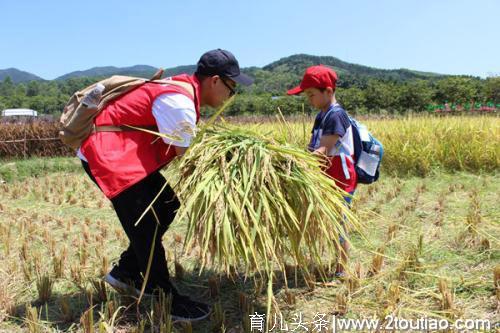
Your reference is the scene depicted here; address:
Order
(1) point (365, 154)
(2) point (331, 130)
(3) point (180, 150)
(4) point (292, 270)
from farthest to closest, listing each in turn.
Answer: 1. (4) point (292, 270)
2. (1) point (365, 154)
3. (2) point (331, 130)
4. (3) point (180, 150)

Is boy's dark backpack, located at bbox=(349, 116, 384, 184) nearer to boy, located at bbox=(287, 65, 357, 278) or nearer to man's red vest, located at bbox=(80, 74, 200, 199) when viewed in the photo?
boy, located at bbox=(287, 65, 357, 278)

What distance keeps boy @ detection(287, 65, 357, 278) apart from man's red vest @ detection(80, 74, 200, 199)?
853 mm

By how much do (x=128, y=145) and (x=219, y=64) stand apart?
2.06 ft

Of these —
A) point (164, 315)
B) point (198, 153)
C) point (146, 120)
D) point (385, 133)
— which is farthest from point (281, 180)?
point (385, 133)

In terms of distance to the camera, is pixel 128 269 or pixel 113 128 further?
pixel 128 269

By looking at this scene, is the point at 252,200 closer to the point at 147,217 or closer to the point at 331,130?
the point at 147,217

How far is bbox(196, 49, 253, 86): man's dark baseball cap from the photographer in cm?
205

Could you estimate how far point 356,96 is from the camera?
30.0 metres

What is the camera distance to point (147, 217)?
2.07 meters

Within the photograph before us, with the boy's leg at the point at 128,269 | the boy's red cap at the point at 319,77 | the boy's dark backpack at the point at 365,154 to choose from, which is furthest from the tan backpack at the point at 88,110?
the boy's dark backpack at the point at 365,154

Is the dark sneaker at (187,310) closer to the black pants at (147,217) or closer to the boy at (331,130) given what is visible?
the black pants at (147,217)

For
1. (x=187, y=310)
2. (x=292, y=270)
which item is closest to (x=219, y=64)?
(x=187, y=310)

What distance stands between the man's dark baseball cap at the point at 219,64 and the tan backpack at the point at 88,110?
0.49ft

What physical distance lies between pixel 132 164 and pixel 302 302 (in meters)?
1.26
